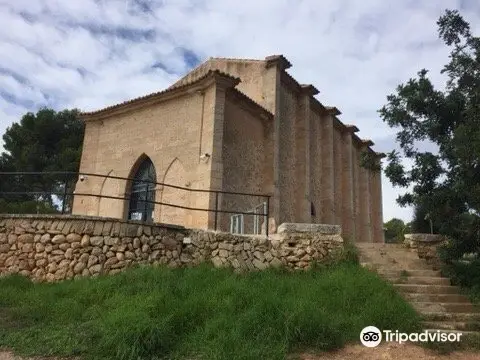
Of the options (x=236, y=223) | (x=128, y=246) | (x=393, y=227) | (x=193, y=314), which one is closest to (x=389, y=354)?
(x=193, y=314)

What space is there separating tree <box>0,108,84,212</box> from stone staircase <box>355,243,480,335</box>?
16.9m

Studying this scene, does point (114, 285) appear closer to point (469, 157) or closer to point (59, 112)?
point (469, 157)

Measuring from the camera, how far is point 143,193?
46.8 ft

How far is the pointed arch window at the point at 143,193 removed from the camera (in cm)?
1380

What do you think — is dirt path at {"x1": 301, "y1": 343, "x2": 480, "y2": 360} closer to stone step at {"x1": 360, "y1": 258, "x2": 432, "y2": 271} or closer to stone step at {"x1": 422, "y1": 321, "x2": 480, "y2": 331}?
stone step at {"x1": 422, "y1": 321, "x2": 480, "y2": 331}

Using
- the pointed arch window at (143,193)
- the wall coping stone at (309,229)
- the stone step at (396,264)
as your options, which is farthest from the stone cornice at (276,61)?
the stone step at (396,264)

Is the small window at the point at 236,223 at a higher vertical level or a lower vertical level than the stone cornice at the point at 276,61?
lower

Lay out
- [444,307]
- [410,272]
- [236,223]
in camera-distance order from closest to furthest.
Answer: [444,307] < [410,272] < [236,223]

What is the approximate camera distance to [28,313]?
6.77 meters

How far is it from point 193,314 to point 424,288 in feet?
14.8

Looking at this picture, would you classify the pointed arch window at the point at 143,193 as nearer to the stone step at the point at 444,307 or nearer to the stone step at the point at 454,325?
the stone step at the point at 444,307

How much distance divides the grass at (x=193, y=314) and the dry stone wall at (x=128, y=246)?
62 cm

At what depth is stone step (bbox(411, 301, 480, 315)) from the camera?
24.0 ft

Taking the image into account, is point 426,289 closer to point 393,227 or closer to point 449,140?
point 449,140
